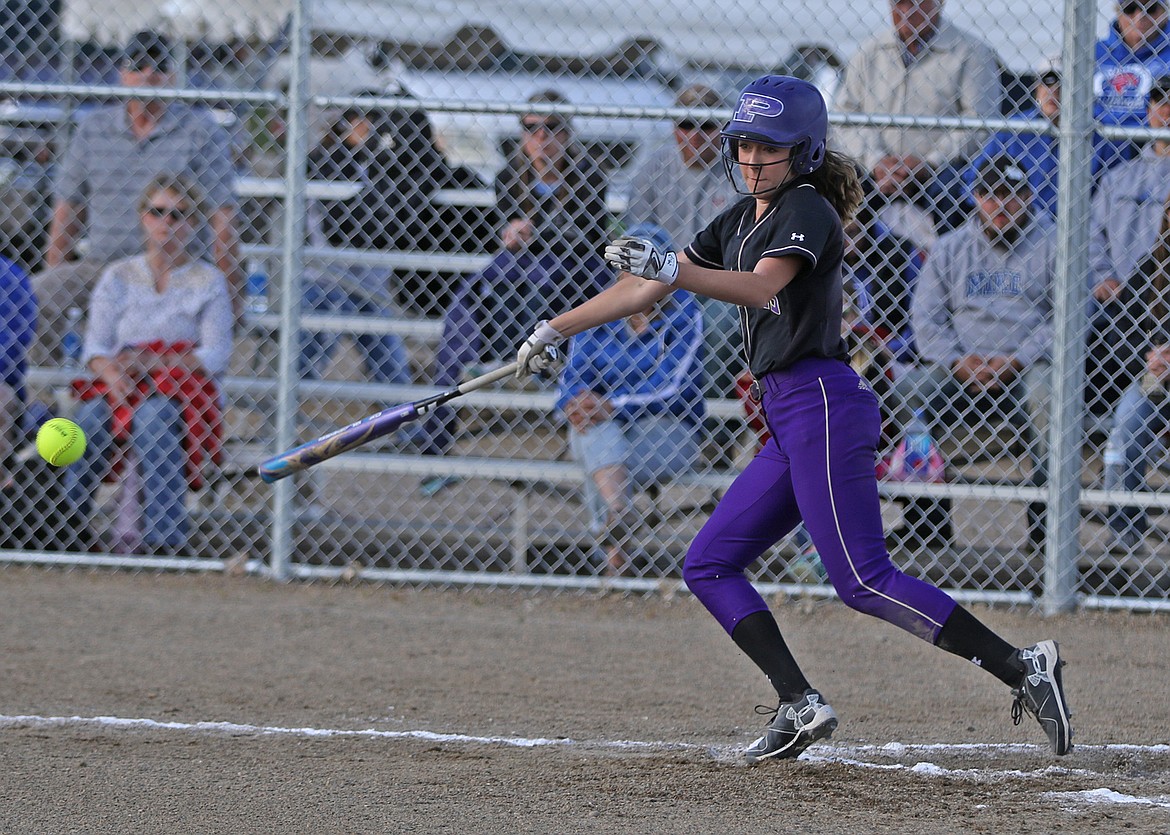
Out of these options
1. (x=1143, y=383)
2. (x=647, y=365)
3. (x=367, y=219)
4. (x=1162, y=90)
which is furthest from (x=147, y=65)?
(x=1143, y=383)

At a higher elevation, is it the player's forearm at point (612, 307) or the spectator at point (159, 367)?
the player's forearm at point (612, 307)

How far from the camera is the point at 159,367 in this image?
6473 mm

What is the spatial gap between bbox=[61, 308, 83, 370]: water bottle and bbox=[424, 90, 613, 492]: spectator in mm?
2240

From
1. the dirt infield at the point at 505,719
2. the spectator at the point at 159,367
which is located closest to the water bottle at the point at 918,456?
the dirt infield at the point at 505,719

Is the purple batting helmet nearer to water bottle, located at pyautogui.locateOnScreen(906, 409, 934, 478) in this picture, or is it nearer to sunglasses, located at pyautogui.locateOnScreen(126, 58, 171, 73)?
water bottle, located at pyautogui.locateOnScreen(906, 409, 934, 478)

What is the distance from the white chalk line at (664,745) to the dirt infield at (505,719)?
0.04 feet

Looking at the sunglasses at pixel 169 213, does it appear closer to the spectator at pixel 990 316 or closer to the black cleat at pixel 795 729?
the spectator at pixel 990 316

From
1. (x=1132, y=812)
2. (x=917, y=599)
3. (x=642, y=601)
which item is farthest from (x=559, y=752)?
(x=642, y=601)

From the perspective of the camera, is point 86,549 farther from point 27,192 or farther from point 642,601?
point 27,192

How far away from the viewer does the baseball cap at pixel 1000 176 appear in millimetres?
5980

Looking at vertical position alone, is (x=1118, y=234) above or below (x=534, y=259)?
above

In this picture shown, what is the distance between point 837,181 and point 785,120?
0.29m

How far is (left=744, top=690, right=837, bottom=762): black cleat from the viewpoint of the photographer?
3545 mm

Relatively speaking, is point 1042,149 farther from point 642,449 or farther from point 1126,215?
point 642,449
